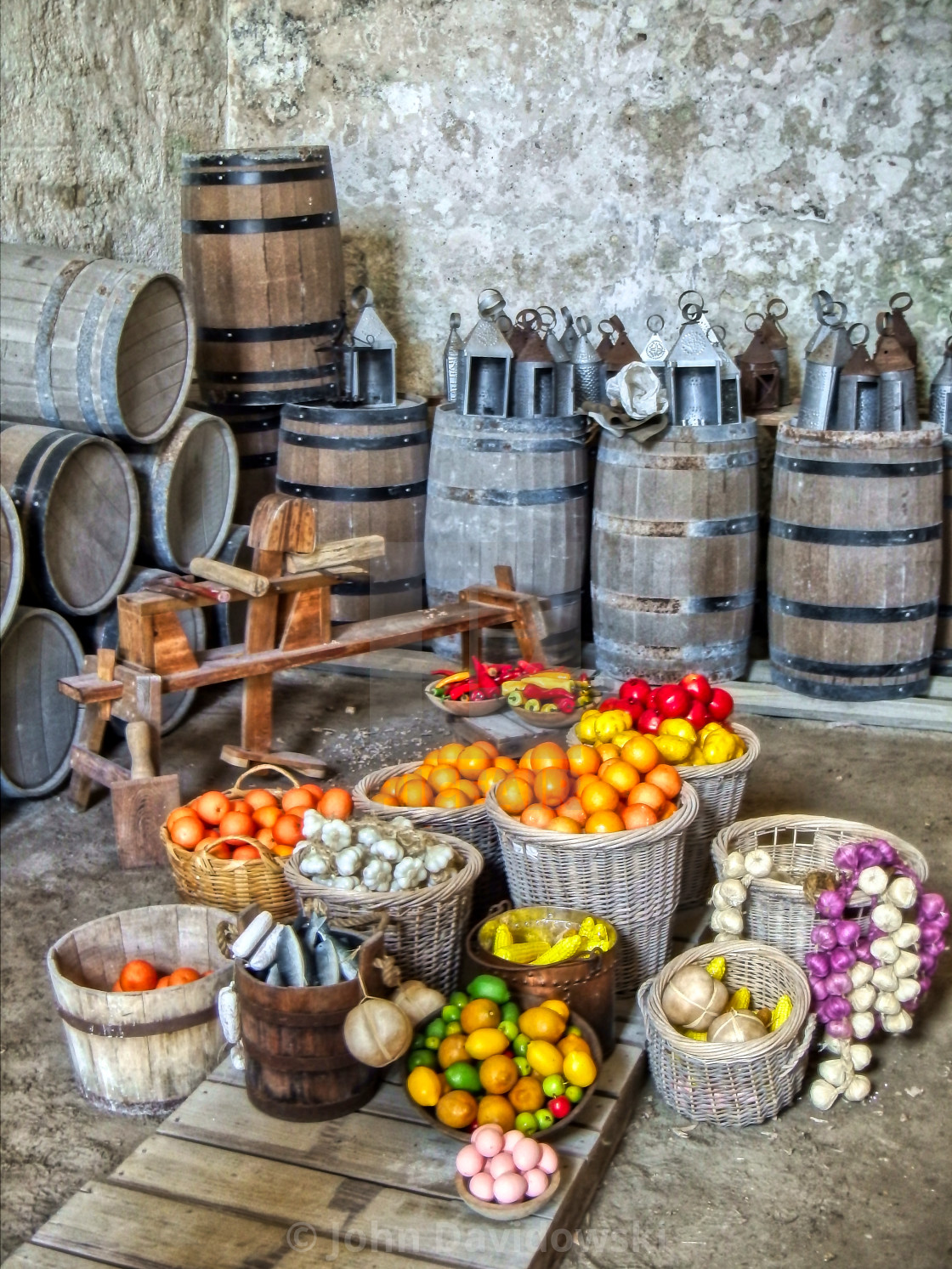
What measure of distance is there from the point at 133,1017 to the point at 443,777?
0.80 metres

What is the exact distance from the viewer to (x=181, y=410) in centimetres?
448

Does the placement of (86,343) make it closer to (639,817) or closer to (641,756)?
(641,756)

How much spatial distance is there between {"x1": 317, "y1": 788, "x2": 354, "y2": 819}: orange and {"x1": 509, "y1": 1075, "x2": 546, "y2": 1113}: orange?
2.62 ft

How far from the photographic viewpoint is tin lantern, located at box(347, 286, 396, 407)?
505 cm

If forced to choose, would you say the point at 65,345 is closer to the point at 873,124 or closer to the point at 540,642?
the point at 540,642

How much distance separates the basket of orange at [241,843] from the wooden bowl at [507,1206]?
89 centimetres

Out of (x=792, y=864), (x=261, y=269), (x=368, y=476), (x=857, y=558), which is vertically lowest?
(x=792, y=864)

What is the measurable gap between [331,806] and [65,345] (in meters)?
1.98

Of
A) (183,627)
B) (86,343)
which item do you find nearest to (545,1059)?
(183,627)

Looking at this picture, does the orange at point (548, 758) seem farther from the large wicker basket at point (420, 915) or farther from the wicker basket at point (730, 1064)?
the wicker basket at point (730, 1064)

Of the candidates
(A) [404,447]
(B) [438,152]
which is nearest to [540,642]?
(A) [404,447]

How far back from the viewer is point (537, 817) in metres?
2.59

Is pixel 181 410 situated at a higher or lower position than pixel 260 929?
higher

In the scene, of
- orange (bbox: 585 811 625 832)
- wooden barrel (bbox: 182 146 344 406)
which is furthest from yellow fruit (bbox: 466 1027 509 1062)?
wooden barrel (bbox: 182 146 344 406)
